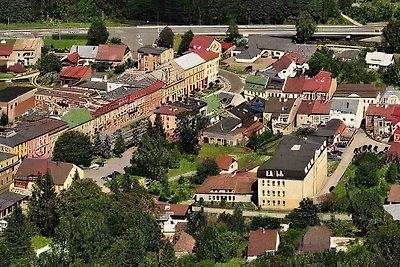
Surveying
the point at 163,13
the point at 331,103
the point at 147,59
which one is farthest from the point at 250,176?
the point at 163,13

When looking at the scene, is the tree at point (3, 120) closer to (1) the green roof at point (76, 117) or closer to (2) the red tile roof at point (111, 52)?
(1) the green roof at point (76, 117)

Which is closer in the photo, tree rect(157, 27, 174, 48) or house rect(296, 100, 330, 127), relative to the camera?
house rect(296, 100, 330, 127)

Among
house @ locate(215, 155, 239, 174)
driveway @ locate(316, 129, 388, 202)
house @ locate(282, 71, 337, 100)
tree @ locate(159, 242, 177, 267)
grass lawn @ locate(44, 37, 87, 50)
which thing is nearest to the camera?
tree @ locate(159, 242, 177, 267)

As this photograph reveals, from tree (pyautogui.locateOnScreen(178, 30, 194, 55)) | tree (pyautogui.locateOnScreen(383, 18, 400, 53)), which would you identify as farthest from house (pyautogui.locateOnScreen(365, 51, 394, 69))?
tree (pyautogui.locateOnScreen(178, 30, 194, 55))

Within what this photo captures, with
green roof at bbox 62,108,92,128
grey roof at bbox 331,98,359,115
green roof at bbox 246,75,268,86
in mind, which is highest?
green roof at bbox 246,75,268,86

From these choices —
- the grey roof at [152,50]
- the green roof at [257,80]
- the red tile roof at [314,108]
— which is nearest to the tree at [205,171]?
the red tile roof at [314,108]

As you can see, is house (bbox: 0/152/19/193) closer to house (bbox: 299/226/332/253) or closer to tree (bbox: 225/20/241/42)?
house (bbox: 299/226/332/253)

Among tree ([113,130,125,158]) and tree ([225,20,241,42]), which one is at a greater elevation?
tree ([225,20,241,42])
